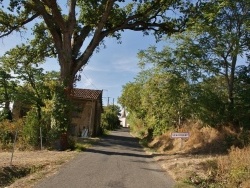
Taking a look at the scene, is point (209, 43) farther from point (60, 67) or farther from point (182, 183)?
point (182, 183)

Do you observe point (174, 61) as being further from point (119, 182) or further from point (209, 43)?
point (119, 182)

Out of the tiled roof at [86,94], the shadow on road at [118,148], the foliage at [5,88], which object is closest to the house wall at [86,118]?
the tiled roof at [86,94]

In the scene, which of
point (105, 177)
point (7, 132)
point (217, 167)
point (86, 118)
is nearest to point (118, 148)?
point (7, 132)

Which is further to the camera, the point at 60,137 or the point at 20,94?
the point at 20,94

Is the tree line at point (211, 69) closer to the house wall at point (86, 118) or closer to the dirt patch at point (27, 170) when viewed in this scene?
the dirt patch at point (27, 170)

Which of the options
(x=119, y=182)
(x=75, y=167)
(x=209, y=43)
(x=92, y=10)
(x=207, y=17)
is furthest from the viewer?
(x=92, y=10)

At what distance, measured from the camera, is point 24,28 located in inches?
945

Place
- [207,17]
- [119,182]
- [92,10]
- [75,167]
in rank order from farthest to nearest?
[92,10] < [207,17] < [75,167] < [119,182]

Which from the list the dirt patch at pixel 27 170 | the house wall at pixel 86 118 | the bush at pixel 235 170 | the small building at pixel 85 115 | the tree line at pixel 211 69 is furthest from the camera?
the house wall at pixel 86 118

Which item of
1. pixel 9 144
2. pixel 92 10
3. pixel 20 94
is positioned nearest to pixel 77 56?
pixel 92 10

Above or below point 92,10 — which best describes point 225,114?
below

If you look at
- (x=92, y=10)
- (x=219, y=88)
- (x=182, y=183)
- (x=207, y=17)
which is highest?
(x=92, y=10)

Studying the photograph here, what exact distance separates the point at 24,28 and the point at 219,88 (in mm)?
13761

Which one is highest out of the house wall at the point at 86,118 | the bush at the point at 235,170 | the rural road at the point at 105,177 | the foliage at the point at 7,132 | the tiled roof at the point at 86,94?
the tiled roof at the point at 86,94
